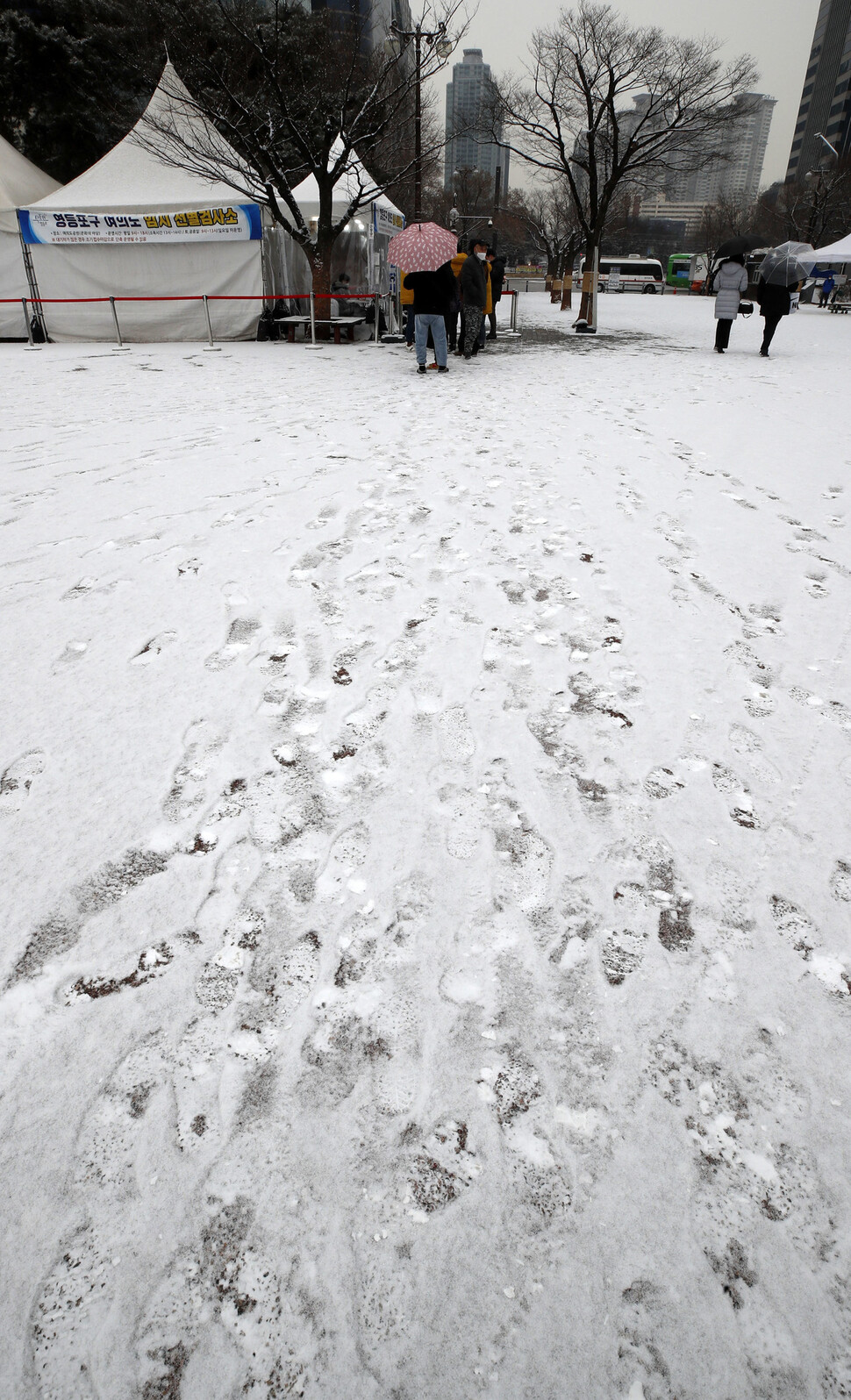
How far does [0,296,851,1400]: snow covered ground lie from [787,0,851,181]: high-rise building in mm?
127087

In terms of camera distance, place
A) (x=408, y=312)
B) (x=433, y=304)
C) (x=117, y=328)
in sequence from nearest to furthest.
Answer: (x=433, y=304) → (x=408, y=312) → (x=117, y=328)

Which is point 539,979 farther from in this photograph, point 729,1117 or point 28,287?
point 28,287

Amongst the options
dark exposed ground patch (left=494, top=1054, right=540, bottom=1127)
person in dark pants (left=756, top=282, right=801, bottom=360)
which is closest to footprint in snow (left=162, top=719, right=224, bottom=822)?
dark exposed ground patch (left=494, top=1054, right=540, bottom=1127)

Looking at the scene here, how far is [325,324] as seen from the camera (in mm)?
16250

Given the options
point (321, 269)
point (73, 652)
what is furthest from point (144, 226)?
point (73, 652)

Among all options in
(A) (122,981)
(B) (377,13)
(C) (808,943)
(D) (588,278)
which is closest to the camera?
(A) (122,981)

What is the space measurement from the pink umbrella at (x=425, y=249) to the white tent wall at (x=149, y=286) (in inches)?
276

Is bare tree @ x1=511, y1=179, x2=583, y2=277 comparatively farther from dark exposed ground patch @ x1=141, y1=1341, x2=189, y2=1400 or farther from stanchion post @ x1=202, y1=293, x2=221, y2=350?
dark exposed ground patch @ x1=141, y1=1341, x2=189, y2=1400

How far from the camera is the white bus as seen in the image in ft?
138

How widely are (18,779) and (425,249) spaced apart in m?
10.2

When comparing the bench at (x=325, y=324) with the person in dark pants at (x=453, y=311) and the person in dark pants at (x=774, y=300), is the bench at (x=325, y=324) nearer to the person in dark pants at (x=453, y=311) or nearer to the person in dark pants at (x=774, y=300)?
the person in dark pants at (x=453, y=311)

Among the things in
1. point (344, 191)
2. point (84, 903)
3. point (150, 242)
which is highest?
point (344, 191)

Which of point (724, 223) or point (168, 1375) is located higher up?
point (724, 223)

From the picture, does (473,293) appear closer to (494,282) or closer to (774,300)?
(494,282)
